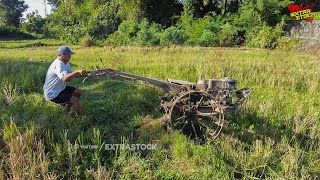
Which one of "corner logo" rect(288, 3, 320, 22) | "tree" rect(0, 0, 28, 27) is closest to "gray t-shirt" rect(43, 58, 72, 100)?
"corner logo" rect(288, 3, 320, 22)

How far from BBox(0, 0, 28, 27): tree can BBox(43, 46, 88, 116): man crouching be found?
4657cm

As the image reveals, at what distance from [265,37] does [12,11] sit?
4749cm

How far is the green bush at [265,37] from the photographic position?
15234 millimetres

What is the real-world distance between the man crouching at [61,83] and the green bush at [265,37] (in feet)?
41.8

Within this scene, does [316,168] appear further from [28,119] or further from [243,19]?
[243,19]

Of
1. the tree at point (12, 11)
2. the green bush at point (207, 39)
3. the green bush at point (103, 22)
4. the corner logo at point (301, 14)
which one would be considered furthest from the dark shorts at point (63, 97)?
the tree at point (12, 11)

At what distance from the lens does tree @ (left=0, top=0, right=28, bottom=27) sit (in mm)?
45281

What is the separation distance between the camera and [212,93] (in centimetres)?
407

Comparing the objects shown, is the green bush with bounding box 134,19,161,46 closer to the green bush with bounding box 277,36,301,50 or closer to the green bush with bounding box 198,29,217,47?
the green bush with bounding box 198,29,217,47

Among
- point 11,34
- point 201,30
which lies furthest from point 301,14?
point 11,34

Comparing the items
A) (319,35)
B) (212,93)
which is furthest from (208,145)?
(319,35)

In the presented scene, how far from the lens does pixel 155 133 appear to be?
4309 millimetres

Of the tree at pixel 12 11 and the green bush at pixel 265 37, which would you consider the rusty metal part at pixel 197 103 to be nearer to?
the green bush at pixel 265 37

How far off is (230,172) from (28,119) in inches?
122
